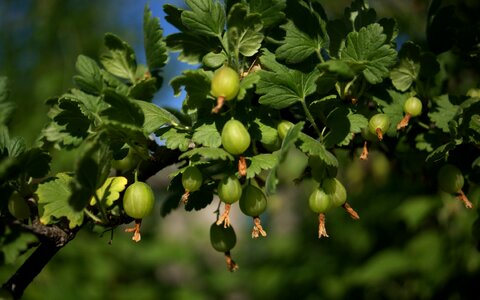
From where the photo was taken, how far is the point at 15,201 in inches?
20.8

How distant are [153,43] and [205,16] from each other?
14cm

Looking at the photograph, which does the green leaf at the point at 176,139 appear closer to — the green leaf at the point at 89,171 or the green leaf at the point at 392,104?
the green leaf at the point at 89,171

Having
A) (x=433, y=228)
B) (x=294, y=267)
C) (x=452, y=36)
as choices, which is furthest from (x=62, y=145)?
(x=294, y=267)

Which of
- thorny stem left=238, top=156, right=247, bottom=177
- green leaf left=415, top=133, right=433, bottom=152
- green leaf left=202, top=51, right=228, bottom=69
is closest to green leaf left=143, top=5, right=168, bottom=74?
green leaf left=202, top=51, right=228, bottom=69

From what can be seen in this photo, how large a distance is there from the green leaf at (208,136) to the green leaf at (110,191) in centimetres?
11

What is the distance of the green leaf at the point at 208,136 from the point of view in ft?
1.67

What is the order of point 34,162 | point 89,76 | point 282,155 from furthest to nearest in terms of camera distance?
point 89,76 < point 34,162 < point 282,155

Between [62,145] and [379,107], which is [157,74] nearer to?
[62,145]

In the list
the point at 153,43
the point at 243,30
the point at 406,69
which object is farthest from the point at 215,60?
the point at 406,69

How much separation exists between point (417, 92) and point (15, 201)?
1.66 feet

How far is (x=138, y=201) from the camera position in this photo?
1.73 feet

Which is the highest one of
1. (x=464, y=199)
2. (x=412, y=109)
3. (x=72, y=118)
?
(x=72, y=118)

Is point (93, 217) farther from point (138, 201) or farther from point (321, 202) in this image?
point (321, 202)

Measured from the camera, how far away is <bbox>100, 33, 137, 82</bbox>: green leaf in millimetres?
687
